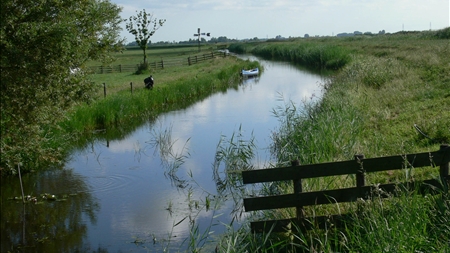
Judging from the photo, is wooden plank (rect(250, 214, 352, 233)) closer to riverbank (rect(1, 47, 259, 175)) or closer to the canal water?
the canal water

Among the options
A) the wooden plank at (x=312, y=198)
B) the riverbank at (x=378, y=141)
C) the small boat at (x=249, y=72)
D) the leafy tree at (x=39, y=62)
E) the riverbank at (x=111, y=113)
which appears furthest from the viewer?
the small boat at (x=249, y=72)

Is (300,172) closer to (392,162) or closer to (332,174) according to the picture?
(332,174)

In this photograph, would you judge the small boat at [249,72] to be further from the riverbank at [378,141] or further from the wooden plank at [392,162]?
the wooden plank at [392,162]

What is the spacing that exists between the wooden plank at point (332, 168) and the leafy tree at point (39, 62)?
459 cm

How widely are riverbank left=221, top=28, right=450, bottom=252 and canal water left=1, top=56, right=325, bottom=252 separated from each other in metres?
1.26

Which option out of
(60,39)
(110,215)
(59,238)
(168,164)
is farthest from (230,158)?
(60,39)

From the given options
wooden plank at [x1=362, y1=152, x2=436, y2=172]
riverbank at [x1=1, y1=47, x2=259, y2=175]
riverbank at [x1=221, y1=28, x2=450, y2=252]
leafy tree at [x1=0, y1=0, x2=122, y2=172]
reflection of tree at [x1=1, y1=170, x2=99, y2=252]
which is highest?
leafy tree at [x1=0, y1=0, x2=122, y2=172]

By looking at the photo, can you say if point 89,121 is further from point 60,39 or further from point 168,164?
point 60,39

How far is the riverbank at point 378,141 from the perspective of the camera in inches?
229

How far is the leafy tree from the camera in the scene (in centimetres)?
930

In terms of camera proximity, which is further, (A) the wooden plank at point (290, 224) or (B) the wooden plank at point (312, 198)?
(A) the wooden plank at point (290, 224)

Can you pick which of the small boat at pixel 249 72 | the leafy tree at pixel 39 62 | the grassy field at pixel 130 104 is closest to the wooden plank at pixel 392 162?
the leafy tree at pixel 39 62

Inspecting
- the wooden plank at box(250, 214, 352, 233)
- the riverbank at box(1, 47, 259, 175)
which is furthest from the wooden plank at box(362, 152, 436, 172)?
the riverbank at box(1, 47, 259, 175)

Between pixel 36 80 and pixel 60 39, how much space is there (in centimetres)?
99
